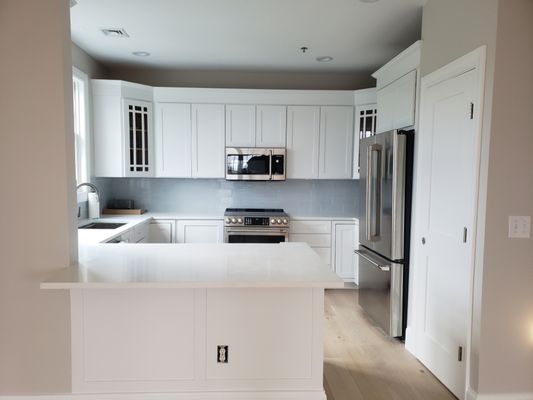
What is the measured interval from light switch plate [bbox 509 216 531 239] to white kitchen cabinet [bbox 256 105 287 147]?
2.89m

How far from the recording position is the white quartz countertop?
1842 millimetres

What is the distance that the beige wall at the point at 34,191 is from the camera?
6.47 ft

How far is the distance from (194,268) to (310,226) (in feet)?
8.62

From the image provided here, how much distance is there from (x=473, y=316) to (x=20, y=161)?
2652 millimetres

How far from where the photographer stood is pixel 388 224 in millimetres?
3041

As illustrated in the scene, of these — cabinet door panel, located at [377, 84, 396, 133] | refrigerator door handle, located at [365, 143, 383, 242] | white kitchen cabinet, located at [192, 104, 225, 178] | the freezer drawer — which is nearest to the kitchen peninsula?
the freezer drawer

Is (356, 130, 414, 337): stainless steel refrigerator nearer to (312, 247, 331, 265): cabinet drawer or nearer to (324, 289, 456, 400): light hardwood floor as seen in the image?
(324, 289, 456, 400): light hardwood floor

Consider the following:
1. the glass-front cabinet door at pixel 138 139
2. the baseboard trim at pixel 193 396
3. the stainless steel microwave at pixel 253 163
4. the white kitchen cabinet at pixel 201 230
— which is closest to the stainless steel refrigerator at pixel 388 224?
the baseboard trim at pixel 193 396

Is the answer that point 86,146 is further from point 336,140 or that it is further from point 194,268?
point 336,140

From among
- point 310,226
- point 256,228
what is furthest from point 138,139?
point 310,226

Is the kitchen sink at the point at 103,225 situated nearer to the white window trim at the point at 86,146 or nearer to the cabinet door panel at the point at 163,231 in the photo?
the white window trim at the point at 86,146

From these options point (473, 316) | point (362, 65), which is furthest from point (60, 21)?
point (362, 65)

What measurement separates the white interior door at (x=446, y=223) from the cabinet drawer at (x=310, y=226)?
170 cm

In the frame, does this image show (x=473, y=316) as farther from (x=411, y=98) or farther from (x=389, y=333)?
(x=411, y=98)
